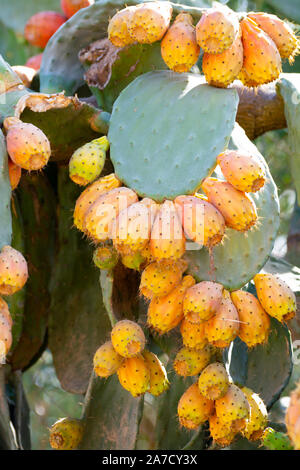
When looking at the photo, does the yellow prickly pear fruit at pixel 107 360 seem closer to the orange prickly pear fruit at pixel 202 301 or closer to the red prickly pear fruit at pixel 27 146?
the orange prickly pear fruit at pixel 202 301

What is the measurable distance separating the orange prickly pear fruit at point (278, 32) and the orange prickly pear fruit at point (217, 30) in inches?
3.9

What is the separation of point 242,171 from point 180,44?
13.2 inches

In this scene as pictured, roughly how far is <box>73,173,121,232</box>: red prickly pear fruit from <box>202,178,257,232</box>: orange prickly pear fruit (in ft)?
0.67

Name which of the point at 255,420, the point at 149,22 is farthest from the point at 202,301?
the point at 149,22

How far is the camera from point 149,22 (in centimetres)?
192

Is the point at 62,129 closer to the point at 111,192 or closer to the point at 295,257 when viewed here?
the point at 111,192

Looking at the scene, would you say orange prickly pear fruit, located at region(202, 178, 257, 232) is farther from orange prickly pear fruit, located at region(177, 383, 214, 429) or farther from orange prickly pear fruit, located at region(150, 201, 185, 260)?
orange prickly pear fruit, located at region(177, 383, 214, 429)

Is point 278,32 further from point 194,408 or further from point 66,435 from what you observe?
point 66,435

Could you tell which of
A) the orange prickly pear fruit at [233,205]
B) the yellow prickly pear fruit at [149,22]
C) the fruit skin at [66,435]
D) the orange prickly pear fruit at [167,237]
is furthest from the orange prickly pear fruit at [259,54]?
the fruit skin at [66,435]

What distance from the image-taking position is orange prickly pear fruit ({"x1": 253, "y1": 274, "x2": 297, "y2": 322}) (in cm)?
185

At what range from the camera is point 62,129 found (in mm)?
2166

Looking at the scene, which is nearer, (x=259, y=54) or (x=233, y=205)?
(x=233, y=205)

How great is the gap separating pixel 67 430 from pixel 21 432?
0.33 meters

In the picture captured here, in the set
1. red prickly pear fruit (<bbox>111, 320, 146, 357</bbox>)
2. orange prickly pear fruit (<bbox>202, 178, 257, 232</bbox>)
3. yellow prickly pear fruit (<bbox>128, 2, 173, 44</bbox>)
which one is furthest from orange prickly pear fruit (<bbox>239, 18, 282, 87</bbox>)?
red prickly pear fruit (<bbox>111, 320, 146, 357</bbox>)
